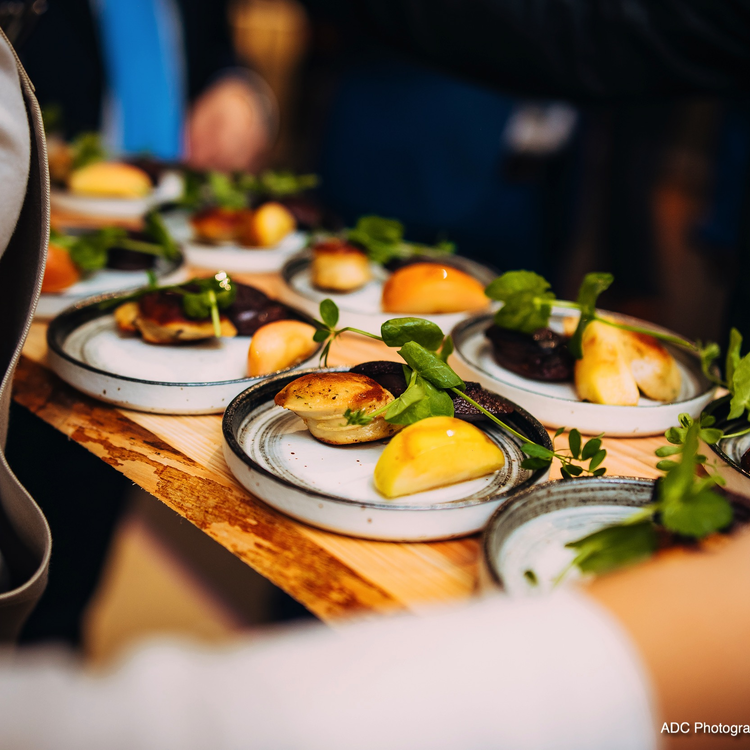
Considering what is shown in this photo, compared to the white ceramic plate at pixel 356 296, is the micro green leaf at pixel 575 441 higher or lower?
higher

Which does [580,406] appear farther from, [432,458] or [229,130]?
[229,130]

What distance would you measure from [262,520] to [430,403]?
0.21 m

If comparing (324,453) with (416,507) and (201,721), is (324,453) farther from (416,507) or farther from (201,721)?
(201,721)

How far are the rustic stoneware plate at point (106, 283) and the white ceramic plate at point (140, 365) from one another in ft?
0.33

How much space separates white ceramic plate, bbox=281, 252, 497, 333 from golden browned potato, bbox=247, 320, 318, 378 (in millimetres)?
196

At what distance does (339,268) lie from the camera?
127cm

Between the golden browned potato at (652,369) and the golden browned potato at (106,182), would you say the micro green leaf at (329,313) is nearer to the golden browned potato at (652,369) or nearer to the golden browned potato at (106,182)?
the golden browned potato at (652,369)

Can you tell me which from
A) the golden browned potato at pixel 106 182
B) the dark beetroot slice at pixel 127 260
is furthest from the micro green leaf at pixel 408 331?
the golden browned potato at pixel 106 182

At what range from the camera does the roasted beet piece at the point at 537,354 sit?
94 centimetres

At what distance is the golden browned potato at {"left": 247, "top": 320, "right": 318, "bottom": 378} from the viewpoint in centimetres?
89

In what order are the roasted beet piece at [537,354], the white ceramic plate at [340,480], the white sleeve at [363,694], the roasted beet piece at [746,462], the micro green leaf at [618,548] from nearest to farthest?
the white sleeve at [363,694] → the micro green leaf at [618,548] → the white ceramic plate at [340,480] → the roasted beet piece at [746,462] → the roasted beet piece at [537,354]

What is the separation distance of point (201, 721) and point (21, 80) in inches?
21.8

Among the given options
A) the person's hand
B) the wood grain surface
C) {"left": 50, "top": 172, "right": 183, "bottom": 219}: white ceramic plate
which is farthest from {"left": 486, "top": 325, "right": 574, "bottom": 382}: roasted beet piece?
the person's hand

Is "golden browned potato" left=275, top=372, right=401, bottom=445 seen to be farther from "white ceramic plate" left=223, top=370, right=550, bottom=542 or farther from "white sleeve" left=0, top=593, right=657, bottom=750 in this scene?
"white sleeve" left=0, top=593, right=657, bottom=750
